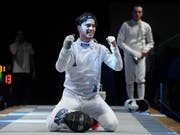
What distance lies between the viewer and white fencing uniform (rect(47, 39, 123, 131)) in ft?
16.7

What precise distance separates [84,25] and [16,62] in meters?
4.84

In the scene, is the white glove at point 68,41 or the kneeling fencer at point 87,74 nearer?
the white glove at point 68,41

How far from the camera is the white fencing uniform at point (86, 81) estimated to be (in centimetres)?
510

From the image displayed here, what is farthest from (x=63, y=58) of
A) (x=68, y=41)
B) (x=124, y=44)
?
(x=124, y=44)

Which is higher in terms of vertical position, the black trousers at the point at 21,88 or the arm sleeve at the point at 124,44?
the arm sleeve at the point at 124,44

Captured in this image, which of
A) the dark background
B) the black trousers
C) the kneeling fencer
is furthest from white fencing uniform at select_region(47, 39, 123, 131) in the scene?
the dark background

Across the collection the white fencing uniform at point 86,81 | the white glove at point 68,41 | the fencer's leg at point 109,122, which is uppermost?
the white glove at point 68,41

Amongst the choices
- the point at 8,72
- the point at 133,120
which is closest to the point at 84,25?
the point at 133,120

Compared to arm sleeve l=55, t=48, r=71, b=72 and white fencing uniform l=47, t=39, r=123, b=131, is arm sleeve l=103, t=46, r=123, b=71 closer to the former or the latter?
white fencing uniform l=47, t=39, r=123, b=131

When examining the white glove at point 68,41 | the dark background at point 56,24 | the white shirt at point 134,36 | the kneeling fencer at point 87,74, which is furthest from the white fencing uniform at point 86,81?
the dark background at point 56,24

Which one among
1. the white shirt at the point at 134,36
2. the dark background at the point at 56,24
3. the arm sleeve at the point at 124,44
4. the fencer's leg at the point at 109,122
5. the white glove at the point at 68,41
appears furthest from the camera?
the dark background at the point at 56,24

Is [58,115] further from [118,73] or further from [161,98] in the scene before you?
[118,73]

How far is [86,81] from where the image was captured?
16.8 feet

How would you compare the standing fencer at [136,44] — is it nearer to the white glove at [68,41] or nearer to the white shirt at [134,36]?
the white shirt at [134,36]
